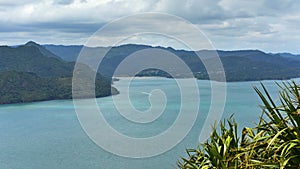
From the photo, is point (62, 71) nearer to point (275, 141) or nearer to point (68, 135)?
point (68, 135)

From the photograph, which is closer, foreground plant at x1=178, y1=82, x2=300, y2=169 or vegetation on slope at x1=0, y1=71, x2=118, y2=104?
foreground plant at x1=178, y1=82, x2=300, y2=169

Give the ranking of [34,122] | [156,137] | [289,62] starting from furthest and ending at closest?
[289,62], [34,122], [156,137]

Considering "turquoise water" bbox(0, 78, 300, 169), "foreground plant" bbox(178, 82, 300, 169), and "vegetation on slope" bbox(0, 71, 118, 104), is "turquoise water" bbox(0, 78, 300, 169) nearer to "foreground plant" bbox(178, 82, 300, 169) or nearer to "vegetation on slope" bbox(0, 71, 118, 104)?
"vegetation on slope" bbox(0, 71, 118, 104)

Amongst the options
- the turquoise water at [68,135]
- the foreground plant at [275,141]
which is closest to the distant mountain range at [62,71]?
the turquoise water at [68,135]

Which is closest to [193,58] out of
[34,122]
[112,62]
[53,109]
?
Answer: [112,62]

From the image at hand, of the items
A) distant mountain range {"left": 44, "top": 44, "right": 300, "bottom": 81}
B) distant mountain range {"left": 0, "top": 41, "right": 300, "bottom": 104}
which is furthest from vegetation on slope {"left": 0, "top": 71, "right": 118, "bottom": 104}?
distant mountain range {"left": 44, "top": 44, "right": 300, "bottom": 81}

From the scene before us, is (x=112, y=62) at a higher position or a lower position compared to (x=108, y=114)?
higher

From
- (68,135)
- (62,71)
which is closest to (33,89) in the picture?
(62,71)

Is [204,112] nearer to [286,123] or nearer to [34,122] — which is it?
[34,122]
